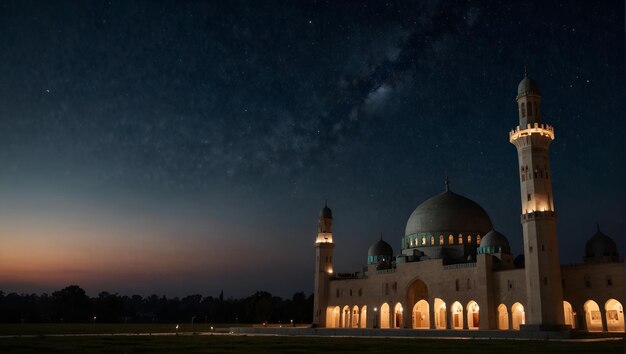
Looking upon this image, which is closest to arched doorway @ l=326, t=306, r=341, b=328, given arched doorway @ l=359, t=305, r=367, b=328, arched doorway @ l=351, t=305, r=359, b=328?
arched doorway @ l=351, t=305, r=359, b=328

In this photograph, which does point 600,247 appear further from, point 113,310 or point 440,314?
point 113,310

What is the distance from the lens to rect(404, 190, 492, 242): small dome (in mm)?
63344

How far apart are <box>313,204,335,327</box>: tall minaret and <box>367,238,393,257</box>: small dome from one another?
4777 mm

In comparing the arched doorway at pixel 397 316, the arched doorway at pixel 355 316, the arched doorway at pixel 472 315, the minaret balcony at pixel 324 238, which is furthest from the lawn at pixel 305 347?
the minaret balcony at pixel 324 238

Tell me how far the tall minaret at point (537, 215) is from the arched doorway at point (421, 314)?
545 inches

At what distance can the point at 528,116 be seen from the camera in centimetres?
4956

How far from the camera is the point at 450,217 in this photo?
6391cm

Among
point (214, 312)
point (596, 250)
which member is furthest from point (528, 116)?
point (214, 312)

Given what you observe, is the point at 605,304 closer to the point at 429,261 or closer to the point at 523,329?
the point at 523,329

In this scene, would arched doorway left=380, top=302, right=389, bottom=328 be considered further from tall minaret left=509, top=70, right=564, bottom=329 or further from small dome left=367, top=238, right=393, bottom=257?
tall minaret left=509, top=70, right=564, bottom=329

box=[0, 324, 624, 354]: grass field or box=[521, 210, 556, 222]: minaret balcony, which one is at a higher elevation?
box=[521, 210, 556, 222]: minaret balcony

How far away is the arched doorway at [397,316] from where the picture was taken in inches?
2421

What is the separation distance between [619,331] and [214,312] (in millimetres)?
79777

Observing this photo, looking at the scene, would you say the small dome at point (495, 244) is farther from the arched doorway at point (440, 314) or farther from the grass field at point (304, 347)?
the grass field at point (304, 347)
